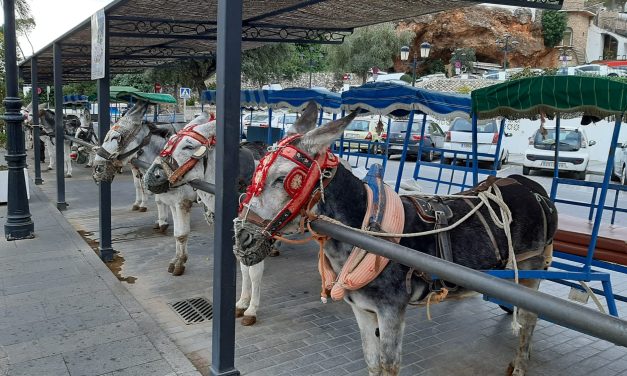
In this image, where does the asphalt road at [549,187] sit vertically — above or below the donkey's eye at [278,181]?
below

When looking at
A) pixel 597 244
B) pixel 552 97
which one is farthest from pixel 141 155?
pixel 597 244

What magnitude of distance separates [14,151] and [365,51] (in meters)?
48.3

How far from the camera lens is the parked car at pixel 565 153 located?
17594 millimetres

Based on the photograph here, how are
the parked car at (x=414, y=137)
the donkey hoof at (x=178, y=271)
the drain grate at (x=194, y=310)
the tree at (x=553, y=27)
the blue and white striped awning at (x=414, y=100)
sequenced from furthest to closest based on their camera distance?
1. the tree at (x=553, y=27)
2. the parked car at (x=414, y=137)
3. the blue and white striped awning at (x=414, y=100)
4. the donkey hoof at (x=178, y=271)
5. the drain grate at (x=194, y=310)

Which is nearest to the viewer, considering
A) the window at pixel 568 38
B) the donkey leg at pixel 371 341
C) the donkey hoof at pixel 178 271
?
the donkey leg at pixel 371 341

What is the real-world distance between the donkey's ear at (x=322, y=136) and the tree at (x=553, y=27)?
67384 millimetres

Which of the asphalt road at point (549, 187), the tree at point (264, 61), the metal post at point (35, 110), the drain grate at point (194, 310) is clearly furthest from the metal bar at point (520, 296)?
the tree at point (264, 61)

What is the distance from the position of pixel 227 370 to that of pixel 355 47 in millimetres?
52379

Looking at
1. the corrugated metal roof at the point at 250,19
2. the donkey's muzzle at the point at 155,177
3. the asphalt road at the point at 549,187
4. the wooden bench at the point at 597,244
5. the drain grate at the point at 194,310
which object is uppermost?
the corrugated metal roof at the point at 250,19

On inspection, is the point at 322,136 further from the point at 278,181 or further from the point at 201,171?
the point at 201,171

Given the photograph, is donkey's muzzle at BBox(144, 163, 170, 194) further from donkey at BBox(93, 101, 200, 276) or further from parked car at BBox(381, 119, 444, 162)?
parked car at BBox(381, 119, 444, 162)

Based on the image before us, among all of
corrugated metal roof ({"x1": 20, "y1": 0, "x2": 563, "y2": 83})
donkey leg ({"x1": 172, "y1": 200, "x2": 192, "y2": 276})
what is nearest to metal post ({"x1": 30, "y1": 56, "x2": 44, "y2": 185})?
corrugated metal roof ({"x1": 20, "y1": 0, "x2": 563, "y2": 83})

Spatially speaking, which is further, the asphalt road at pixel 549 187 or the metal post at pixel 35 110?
the metal post at pixel 35 110

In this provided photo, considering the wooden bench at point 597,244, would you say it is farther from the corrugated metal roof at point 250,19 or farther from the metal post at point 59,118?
the metal post at point 59,118
